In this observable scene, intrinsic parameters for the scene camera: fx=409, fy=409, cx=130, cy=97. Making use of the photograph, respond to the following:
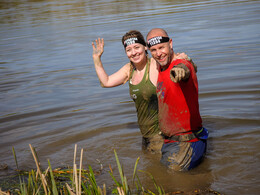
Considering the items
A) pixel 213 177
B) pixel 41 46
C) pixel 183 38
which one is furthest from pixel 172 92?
pixel 41 46

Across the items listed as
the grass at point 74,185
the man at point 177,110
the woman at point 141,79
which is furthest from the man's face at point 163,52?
the grass at point 74,185

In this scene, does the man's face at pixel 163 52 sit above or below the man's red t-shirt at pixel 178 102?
above

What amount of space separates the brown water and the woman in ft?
1.27

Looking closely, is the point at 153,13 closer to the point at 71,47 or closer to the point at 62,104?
the point at 71,47

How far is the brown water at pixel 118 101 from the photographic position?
5449mm

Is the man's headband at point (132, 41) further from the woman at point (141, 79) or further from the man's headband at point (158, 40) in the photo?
the man's headband at point (158, 40)

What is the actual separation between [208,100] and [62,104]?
3.02m

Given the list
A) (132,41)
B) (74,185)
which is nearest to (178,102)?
(132,41)

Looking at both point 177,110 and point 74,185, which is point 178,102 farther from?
point 74,185

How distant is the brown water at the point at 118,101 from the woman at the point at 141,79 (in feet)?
1.27

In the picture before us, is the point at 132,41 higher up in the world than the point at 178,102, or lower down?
higher up

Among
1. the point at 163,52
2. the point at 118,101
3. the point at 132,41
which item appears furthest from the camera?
the point at 118,101

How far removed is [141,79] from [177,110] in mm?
831

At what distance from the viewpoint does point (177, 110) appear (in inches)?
195
